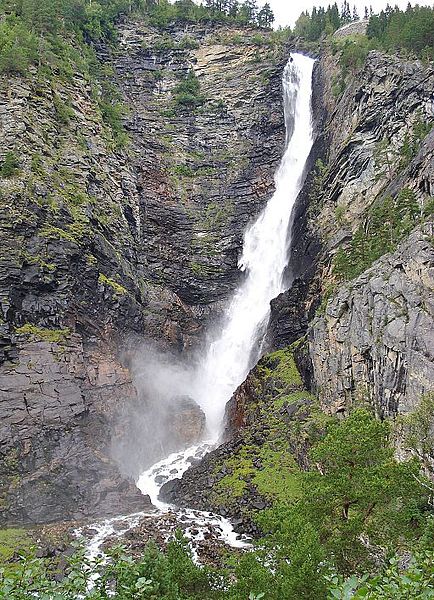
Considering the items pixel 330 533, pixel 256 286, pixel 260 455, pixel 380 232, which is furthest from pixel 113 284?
pixel 330 533

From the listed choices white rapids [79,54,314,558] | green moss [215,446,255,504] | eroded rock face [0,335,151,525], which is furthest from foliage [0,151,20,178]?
green moss [215,446,255,504]

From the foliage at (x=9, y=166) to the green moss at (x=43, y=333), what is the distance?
12.5 meters

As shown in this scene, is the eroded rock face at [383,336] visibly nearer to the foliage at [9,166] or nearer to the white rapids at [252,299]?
the white rapids at [252,299]

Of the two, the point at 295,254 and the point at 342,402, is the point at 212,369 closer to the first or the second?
the point at 295,254

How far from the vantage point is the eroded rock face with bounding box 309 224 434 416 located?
27.5 m

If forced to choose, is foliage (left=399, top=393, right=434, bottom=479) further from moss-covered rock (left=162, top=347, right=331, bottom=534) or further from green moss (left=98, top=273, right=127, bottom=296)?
green moss (left=98, top=273, right=127, bottom=296)

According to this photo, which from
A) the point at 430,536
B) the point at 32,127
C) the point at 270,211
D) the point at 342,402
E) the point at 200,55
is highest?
the point at 200,55

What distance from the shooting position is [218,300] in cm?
5666

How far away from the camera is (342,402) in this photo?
33.8 m

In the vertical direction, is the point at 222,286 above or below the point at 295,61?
below

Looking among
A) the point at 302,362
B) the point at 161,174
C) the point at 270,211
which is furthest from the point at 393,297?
the point at 161,174

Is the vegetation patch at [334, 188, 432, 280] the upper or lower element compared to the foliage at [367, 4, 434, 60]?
lower

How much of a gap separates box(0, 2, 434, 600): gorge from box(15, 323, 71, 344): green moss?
116 mm

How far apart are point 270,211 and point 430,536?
160 ft
